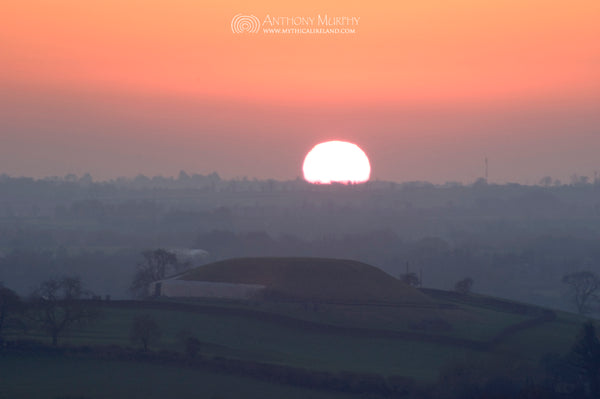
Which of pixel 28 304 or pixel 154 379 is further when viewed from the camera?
pixel 28 304

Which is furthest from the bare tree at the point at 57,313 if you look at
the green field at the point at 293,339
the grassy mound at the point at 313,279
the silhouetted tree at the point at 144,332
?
the grassy mound at the point at 313,279

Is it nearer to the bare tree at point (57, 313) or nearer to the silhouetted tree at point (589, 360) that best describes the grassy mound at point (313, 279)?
the bare tree at point (57, 313)

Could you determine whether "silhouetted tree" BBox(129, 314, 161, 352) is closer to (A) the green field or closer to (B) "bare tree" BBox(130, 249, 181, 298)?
(A) the green field

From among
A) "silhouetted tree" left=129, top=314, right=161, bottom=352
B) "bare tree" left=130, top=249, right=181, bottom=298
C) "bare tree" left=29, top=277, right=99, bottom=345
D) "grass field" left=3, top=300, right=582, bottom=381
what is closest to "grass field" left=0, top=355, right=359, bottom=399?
"silhouetted tree" left=129, top=314, right=161, bottom=352

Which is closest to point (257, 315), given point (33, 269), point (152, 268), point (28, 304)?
point (28, 304)

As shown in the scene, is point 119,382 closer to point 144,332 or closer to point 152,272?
point 144,332

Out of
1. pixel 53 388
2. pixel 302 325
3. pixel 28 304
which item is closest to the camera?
pixel 53 388

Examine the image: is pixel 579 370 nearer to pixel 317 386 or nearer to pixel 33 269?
pixel 317 386
